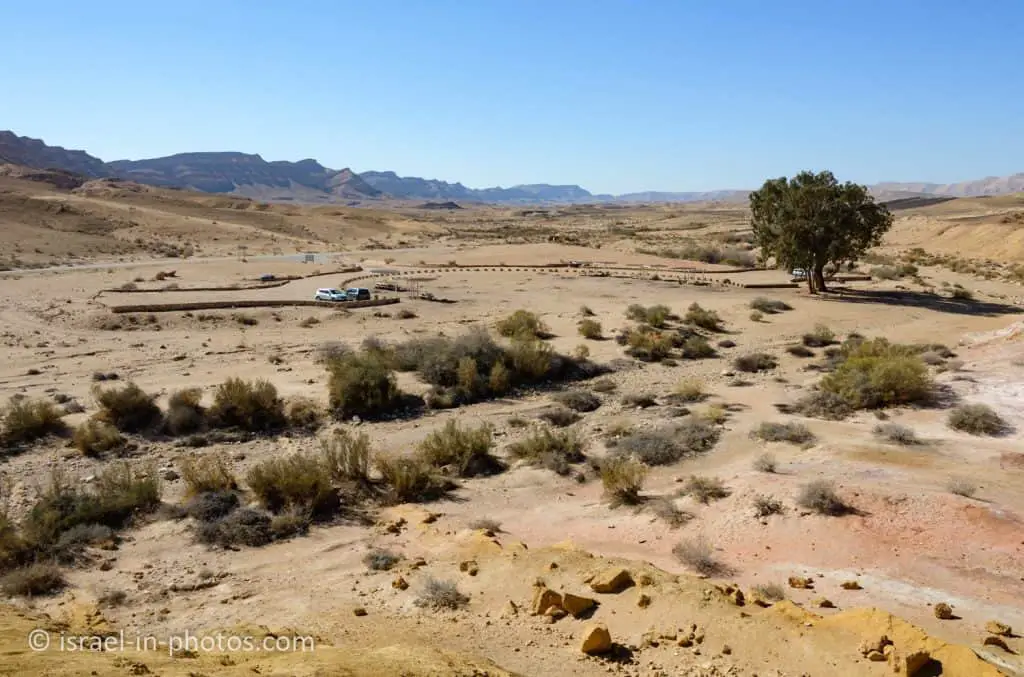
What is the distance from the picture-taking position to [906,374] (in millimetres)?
18719

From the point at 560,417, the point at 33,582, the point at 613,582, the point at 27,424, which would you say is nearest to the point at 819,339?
the point at 560,417

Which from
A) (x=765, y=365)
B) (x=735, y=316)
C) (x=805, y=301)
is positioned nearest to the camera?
(x=765, y=365)

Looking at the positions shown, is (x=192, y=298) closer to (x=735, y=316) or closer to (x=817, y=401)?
(x=735, y=316)

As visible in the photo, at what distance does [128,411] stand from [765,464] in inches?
632

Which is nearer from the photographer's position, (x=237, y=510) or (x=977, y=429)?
(x=237, y=510)

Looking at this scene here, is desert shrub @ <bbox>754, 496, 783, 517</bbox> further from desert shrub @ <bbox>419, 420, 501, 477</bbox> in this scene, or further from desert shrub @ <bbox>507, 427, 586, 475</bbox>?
desert shrub @ <bbox>419, 420, 501, 477</bbox>

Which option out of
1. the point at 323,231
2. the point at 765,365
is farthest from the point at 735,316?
the point at 323,231

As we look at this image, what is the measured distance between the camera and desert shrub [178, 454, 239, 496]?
14.4 meters

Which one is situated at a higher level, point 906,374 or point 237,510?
point 906,374

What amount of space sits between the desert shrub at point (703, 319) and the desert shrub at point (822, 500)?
67.2ft

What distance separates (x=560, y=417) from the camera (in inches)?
758

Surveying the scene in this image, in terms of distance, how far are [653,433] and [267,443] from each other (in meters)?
9.73

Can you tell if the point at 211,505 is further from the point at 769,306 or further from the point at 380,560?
the point at 769,306

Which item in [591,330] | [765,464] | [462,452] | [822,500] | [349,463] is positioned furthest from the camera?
[591,330]
